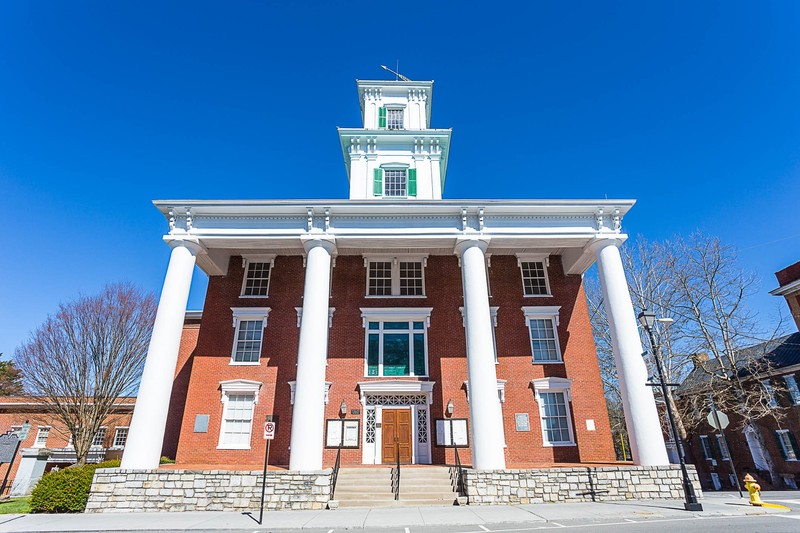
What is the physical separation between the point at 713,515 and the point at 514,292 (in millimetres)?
11365

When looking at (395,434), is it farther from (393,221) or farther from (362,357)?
(393,221)

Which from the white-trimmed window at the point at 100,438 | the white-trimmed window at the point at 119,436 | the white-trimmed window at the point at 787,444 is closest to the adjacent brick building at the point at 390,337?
the white-trimmed window at the point at 119,436

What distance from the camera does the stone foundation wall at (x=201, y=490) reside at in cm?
1300

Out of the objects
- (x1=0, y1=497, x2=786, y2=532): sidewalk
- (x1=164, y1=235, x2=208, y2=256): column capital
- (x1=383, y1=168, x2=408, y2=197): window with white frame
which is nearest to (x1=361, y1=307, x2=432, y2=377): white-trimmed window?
→ (x1=383, y1=168, x2=408, y2=197): window with white frame

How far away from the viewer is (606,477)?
44.6 feet

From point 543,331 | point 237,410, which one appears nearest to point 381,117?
point 543,331

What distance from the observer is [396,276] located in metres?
20.8

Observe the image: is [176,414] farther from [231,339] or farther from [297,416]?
[297,416]

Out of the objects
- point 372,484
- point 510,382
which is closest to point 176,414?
→ point 372,484

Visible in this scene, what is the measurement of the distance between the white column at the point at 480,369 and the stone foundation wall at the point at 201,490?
539 cm

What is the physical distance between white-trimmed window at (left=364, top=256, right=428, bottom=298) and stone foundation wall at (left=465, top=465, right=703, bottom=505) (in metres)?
9.18

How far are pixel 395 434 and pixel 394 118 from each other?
1814 centimetres

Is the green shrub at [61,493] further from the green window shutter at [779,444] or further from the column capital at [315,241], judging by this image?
the green window shutter at [779,444]

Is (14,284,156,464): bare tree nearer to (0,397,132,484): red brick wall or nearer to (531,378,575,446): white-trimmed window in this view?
(0,397,132,484): red brick wall
